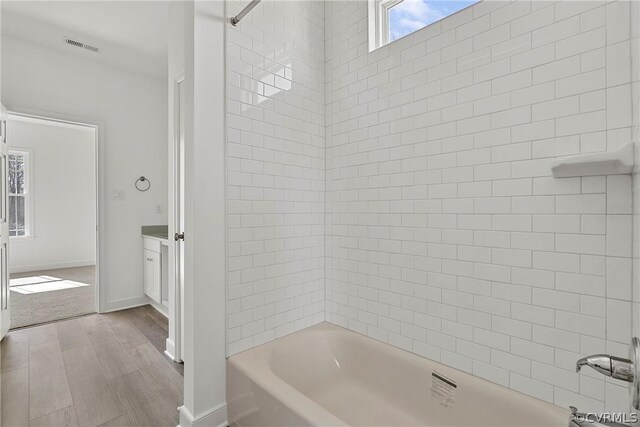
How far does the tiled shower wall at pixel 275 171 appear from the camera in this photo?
176cm

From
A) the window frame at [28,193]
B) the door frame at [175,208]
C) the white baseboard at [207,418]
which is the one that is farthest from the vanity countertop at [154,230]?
the window frame at [28,193]

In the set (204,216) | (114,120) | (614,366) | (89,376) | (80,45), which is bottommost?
(89,376)

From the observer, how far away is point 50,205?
607 centimetres

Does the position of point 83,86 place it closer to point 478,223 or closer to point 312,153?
point 312,153

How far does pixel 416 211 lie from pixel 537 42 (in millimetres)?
910

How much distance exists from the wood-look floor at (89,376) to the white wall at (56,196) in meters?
3.78

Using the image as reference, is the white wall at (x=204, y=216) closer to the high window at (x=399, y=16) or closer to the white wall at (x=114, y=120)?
the high window at (x=399, y=16)

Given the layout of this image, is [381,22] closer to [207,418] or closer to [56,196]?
[207,418]

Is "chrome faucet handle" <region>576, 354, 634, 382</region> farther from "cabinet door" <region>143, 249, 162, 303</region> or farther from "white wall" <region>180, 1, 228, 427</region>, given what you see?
"cabinet door" <region>143, 249, 162, 303</region>

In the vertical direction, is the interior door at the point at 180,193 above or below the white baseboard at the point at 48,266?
above

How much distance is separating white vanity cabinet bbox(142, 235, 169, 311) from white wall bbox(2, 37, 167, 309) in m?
0.14

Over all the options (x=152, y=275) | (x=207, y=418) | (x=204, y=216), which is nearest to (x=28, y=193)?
(x=152, y=275)

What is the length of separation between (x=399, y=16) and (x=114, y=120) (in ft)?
11.4

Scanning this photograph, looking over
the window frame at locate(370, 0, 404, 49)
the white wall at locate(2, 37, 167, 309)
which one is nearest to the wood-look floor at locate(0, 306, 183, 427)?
the white wall at locate(2, 37, 167, 309)
